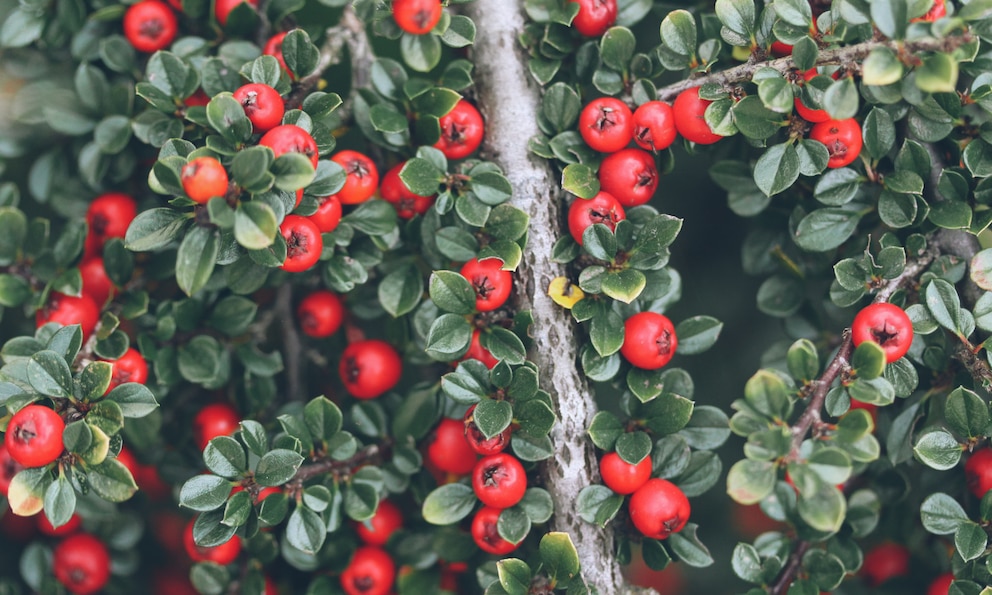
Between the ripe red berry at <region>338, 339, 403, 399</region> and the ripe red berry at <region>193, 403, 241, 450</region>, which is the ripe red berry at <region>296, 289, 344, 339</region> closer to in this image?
the ripe red berry at <region>338, 339, 403, 399</region>

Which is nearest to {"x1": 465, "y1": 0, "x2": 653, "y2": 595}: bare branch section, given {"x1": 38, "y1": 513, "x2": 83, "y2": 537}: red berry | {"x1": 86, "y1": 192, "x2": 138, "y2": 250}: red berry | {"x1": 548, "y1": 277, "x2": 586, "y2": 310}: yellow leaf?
{"x1": 548, "y1": 277, "x2": 586, "y2": 310}: yellow leaf

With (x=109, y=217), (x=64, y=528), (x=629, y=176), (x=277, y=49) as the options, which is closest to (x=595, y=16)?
(x=629, y=176)

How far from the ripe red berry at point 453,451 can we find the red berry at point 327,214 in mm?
610

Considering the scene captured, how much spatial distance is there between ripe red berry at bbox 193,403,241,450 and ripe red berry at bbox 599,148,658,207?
1.22 meters

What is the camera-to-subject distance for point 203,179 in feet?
5.14

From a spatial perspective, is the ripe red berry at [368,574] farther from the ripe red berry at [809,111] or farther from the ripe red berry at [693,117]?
the ripe red berry at [809,111]

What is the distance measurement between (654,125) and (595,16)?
13.7 inches

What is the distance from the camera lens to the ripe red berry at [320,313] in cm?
230

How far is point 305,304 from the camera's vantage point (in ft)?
7.60

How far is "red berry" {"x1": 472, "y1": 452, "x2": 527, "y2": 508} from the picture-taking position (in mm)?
1872

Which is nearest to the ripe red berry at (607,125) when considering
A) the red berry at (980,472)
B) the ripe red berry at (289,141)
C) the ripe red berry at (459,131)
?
the ripe red berry at (459,131)

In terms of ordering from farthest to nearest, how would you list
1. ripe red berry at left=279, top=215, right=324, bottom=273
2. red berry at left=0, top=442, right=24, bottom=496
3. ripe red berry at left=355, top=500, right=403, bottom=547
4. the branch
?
1. ripe red berry at left=355, top=500, right=403, bottom=547
2. red berry at left=0, top=442, right=24, bottom=496
3. ripe red berry at left=279, top=215, right=324, bottom=273
4. the branch

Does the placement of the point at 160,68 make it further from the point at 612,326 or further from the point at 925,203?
the point at 925,203

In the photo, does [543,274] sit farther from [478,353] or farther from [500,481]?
[500,481]
